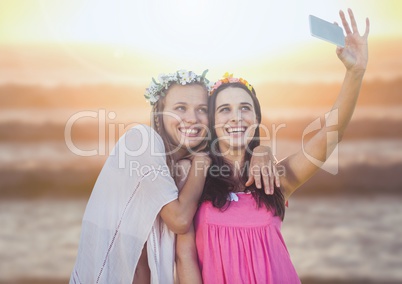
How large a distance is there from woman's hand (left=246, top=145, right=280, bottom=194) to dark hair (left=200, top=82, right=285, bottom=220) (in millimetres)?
67

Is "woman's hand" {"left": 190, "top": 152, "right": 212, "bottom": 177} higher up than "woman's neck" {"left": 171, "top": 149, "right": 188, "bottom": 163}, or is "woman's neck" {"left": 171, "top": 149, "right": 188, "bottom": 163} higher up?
"woman's neck" {"left": 171, "top": 149, "right": 188, "bottom": 163}

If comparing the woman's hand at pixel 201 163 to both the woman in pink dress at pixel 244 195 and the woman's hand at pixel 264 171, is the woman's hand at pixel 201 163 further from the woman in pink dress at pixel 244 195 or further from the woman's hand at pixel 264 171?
the woman's hand at pixel 264 171

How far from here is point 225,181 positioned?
8.25 ft

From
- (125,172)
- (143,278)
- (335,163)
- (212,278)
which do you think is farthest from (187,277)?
(335,163)

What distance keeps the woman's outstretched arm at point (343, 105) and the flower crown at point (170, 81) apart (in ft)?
1.76

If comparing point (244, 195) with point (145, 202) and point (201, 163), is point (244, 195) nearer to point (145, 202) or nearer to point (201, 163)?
point (201, 163)

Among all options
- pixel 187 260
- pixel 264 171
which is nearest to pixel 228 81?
pixel 264 171

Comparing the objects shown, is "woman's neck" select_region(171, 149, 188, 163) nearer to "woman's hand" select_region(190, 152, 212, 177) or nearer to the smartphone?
"woman's hand" select_region(190, 152, 212, 177)

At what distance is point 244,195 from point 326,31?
720 mm

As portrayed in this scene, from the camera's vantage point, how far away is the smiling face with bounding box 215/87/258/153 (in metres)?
2.50

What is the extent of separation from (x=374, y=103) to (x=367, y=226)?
6.79ft

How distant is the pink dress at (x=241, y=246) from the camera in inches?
93.8

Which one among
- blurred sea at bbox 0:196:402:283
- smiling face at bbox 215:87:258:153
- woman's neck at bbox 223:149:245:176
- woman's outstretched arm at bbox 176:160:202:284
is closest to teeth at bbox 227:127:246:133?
smiling face at bbox 215:87:258:153

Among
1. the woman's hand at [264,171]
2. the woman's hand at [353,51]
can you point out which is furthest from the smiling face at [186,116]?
the woman's hand at [353,51]
